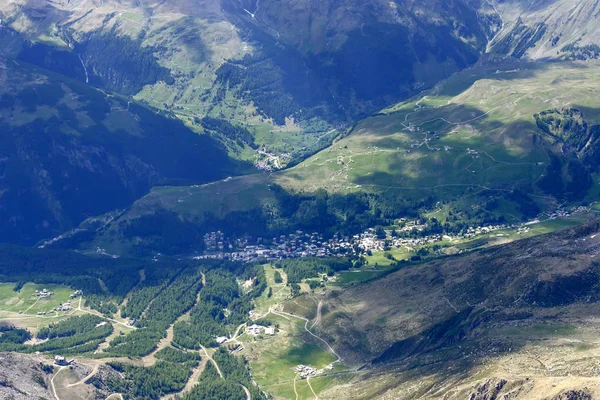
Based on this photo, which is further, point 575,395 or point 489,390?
point 489,390

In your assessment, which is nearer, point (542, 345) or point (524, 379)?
point (524, 379)

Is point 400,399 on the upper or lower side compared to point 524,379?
lower

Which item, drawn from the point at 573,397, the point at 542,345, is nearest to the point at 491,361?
the point at 542,345

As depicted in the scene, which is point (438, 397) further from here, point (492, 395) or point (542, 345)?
point (542, 345)

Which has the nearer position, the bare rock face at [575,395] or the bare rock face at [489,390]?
the bare rock face at [575,395]

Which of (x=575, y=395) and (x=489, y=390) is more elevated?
(x=575, y=395)

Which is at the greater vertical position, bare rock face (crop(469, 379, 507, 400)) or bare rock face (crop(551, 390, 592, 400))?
bare rock face (crop(551, 390, 592, 400))

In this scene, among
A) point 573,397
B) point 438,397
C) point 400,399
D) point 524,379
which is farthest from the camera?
point 400,399

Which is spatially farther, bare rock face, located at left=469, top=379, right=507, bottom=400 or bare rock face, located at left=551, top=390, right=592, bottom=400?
bare rock face, located at left=469, top=379, right=507, bottom=400

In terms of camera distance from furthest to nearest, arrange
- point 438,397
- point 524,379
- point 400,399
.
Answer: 1. point 400,399
2. point 438,397
3. point 524,379

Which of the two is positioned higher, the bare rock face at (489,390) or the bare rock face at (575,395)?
the bare rock face at (575,395)
